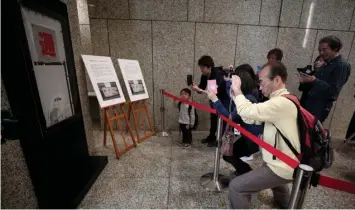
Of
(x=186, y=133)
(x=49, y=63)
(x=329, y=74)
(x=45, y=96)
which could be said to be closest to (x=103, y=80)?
(x=49, y=63)

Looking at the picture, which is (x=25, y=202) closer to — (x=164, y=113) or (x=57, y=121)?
(x=57, y=121)

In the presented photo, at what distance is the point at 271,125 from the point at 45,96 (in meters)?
2.21

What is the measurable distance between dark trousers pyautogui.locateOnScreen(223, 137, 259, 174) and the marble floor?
1.45ft

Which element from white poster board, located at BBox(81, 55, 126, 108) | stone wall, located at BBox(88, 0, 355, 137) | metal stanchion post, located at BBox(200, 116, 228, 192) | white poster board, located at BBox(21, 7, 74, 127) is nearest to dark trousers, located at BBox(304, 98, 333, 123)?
stone wall, located at BBox(88, 0, 355, 137)

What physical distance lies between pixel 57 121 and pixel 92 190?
1.02m

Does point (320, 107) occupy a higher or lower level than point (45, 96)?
lower

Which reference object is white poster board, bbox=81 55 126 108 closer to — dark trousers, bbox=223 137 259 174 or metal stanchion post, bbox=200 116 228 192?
metal stanchion post, bbox=200 116 228 192

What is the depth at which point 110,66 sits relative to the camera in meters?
3.11

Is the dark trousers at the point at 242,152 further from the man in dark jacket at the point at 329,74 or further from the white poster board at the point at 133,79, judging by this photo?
the white poster board at the point at 133,79

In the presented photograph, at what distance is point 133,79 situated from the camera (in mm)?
3496

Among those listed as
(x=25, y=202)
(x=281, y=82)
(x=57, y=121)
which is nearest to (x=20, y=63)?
(x=57, y=121)

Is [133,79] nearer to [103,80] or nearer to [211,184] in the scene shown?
[103,80]

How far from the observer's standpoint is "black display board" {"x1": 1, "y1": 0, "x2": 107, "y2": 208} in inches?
56.2

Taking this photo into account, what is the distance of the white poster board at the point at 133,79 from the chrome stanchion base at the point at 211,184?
1.98m
